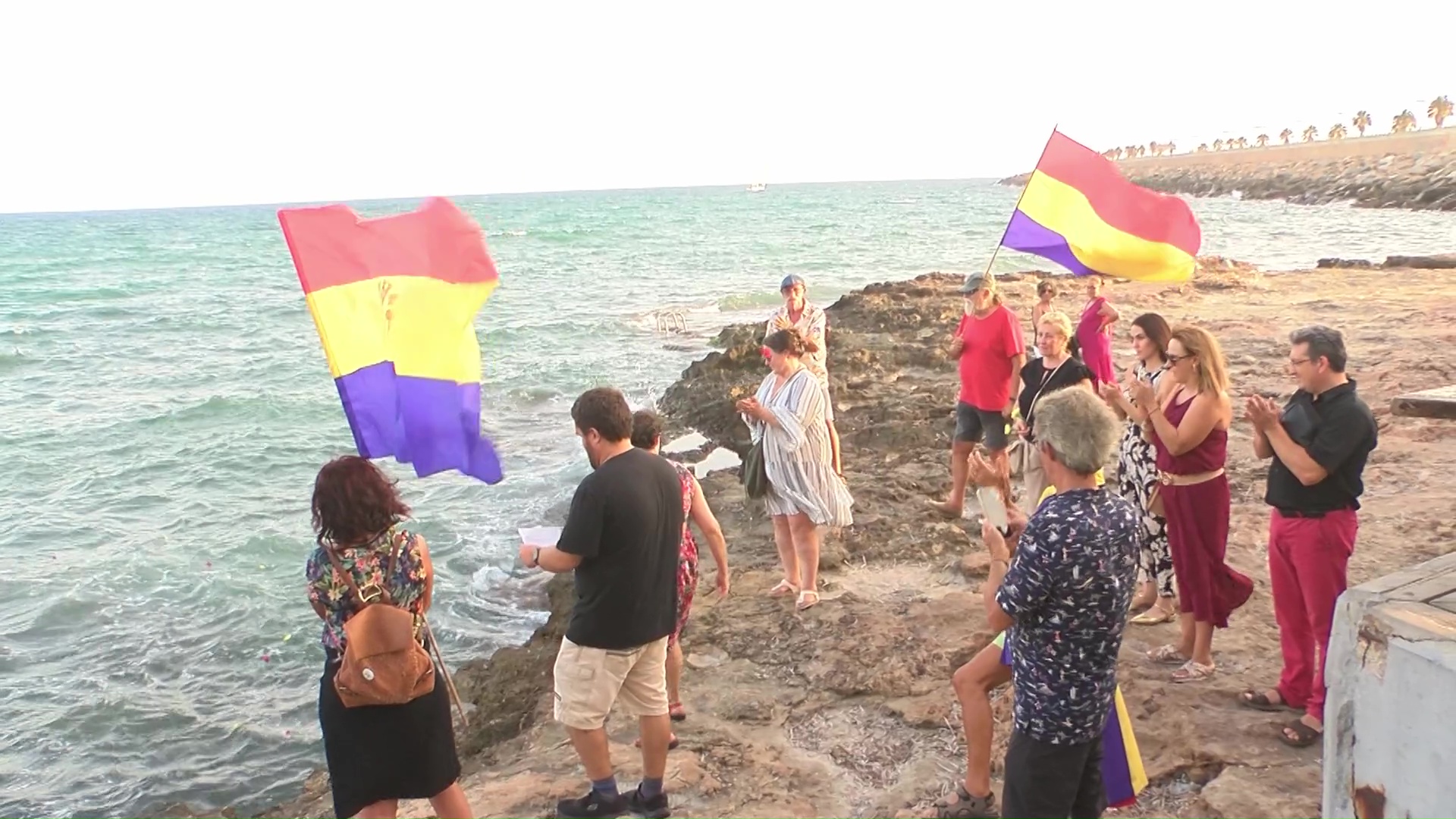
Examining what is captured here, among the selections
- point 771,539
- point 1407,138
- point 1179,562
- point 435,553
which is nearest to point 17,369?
point 435,553

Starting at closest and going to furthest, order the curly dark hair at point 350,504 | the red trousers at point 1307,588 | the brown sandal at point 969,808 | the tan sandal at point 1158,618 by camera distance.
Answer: the curly dark hair at point 350,504
the brown sandal at point 969,808
the red trousers at point 1307,588
the tan sandal at point 1158,618

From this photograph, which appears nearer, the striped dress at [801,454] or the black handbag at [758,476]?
the striped dress at [801,454]

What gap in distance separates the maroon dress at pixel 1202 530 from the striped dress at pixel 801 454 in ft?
6.13

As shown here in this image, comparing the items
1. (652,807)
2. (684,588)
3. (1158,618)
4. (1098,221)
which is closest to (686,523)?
(684,588)

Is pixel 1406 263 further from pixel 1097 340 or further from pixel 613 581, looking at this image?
pixel 613 581

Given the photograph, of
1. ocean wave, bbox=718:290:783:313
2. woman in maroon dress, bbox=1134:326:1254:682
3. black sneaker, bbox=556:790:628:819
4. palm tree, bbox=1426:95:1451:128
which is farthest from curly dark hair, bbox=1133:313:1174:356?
palm tree, bbox=1426:95:1451:128

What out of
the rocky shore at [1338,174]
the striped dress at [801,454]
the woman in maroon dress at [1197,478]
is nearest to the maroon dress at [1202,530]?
the woman in maroon dress at [1197,478]

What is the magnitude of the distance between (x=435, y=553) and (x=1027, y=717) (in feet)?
22.6

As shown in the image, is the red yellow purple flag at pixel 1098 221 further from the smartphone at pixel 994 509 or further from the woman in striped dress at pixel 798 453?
the smartphone at pixel 994 509

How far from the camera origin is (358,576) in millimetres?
3109

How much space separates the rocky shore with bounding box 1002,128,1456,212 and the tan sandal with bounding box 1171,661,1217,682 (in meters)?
21.3

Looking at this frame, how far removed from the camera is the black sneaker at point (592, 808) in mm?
3879

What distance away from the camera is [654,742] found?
3885 millimetres

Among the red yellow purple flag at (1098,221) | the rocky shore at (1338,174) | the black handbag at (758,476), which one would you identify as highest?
the rocky shore at (1338,174)
